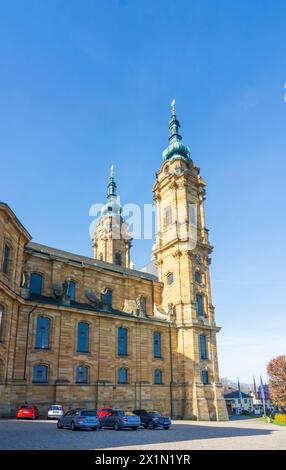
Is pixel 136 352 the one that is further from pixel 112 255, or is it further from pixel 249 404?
pixel 249 404

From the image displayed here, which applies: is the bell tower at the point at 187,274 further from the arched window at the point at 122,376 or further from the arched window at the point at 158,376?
the arched window at the point at 122,376

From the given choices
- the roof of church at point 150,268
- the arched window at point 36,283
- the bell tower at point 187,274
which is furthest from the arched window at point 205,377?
the roof of church at point 150,268

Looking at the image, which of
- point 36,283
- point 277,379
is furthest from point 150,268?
point 36,283

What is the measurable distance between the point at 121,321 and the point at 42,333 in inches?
339

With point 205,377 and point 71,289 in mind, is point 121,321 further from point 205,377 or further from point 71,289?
point 205,377

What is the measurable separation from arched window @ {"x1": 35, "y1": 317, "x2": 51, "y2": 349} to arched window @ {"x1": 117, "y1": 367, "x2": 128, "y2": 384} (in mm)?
8093

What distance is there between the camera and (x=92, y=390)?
3250 cm

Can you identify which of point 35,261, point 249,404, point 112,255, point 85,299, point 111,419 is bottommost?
point 249,404

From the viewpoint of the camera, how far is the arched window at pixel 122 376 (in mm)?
35312

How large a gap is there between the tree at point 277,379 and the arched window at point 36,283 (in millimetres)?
43666

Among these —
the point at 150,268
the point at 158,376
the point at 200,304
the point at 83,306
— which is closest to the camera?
the point at 83,306

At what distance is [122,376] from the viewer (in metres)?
35.7
